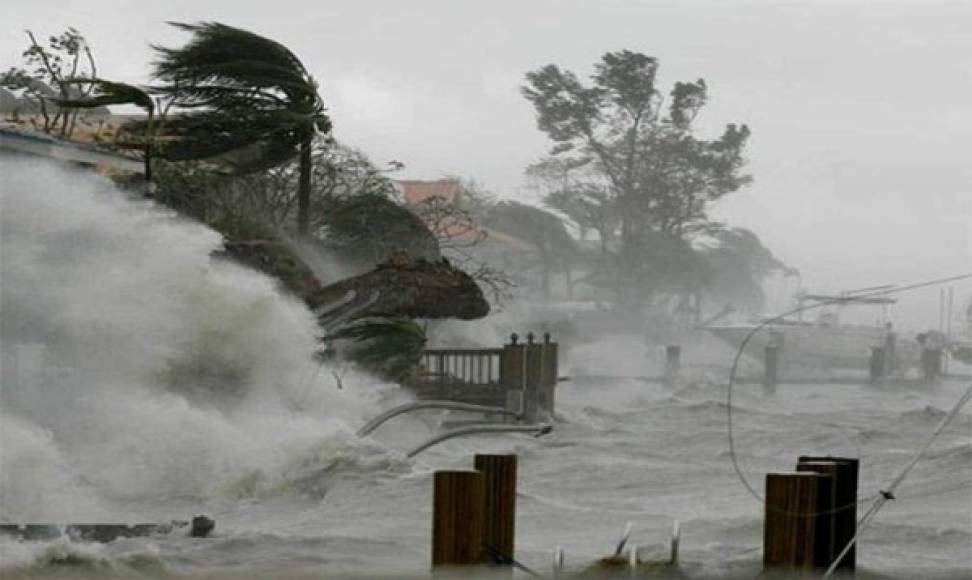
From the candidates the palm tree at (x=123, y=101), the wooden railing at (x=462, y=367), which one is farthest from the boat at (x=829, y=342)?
the palm tree at (x=123, y=101)

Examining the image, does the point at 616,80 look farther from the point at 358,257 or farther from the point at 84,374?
the point at 84,374

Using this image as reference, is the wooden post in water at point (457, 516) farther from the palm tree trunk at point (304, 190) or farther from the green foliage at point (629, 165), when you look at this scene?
the green foliage at point (629, 165)

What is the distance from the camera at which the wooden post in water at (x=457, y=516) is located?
1174 centimetres

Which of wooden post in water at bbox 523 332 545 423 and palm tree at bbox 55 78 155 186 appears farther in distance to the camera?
wooden post in water at bbox 523 332 545 423

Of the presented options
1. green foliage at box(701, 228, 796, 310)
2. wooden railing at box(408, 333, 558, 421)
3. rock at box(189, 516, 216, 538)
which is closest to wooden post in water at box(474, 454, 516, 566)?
rock at box(189, 516, 216, 538)

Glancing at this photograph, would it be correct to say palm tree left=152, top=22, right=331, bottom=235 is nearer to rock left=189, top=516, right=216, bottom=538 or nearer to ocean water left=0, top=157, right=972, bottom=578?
ocean water left=0, top=157, right=972, bottom=578

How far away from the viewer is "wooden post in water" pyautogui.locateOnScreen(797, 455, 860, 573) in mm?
12336

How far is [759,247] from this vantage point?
48.1 metres

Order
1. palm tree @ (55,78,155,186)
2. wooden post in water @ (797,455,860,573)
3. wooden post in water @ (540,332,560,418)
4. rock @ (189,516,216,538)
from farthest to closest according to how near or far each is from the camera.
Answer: wooden post in water @ (540,332,560,418), palm tree @ (55,78,155,186), rock @ (189,516,216,538), wooden post in water @ (797,455,860,573)

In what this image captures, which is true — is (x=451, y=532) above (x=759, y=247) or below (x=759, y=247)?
below

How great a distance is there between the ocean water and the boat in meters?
21.3

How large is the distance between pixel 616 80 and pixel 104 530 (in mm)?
29748

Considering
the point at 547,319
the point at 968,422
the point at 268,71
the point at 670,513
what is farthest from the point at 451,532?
the point at 547,319

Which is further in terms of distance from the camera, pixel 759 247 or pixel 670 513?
pixel 759 247
